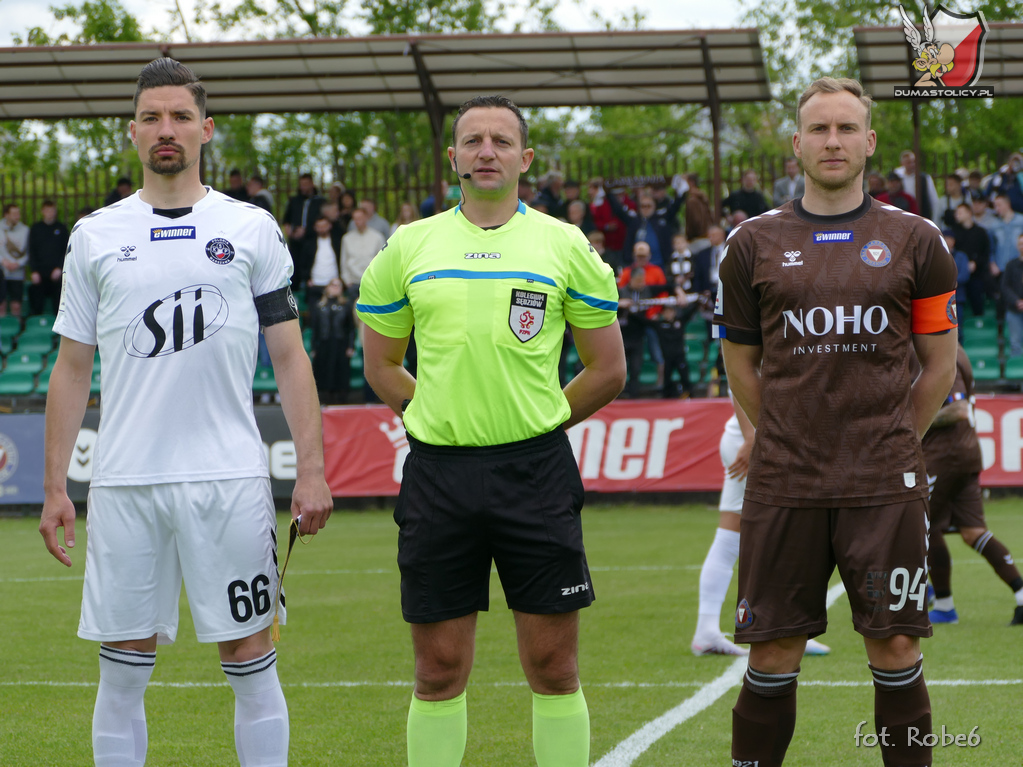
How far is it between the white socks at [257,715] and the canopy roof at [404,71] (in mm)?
13315

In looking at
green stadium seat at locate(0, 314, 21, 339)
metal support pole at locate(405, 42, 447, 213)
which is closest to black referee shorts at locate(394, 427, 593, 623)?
metal support pole at locate(405, 42, 447, 213)

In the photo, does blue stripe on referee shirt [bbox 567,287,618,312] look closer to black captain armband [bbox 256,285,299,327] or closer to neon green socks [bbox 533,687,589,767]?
black captain armband [bbox 256,285,299,327]

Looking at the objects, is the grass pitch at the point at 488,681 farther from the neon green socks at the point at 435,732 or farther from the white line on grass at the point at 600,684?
the neon green socks at the point at 435,732

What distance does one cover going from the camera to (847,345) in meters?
3.87

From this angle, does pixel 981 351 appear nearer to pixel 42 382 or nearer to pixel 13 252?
pixel 42 382

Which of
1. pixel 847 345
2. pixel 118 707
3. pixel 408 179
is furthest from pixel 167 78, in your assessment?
pixel 408 179

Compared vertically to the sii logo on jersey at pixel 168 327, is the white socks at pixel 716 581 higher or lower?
lower

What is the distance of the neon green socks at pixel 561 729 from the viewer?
12.8 ft

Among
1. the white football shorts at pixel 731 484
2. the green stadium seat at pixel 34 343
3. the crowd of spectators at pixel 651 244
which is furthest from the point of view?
the green stadium seat at pixel 34 343

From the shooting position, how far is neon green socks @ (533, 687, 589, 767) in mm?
3916

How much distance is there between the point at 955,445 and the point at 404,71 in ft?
37.9

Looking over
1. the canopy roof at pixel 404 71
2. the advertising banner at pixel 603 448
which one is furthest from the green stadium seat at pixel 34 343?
the advertising banner at pixel 603 448

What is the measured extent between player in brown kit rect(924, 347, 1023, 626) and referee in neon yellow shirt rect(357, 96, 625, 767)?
4479 millimetres

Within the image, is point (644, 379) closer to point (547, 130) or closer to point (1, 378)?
point (1, 378)
